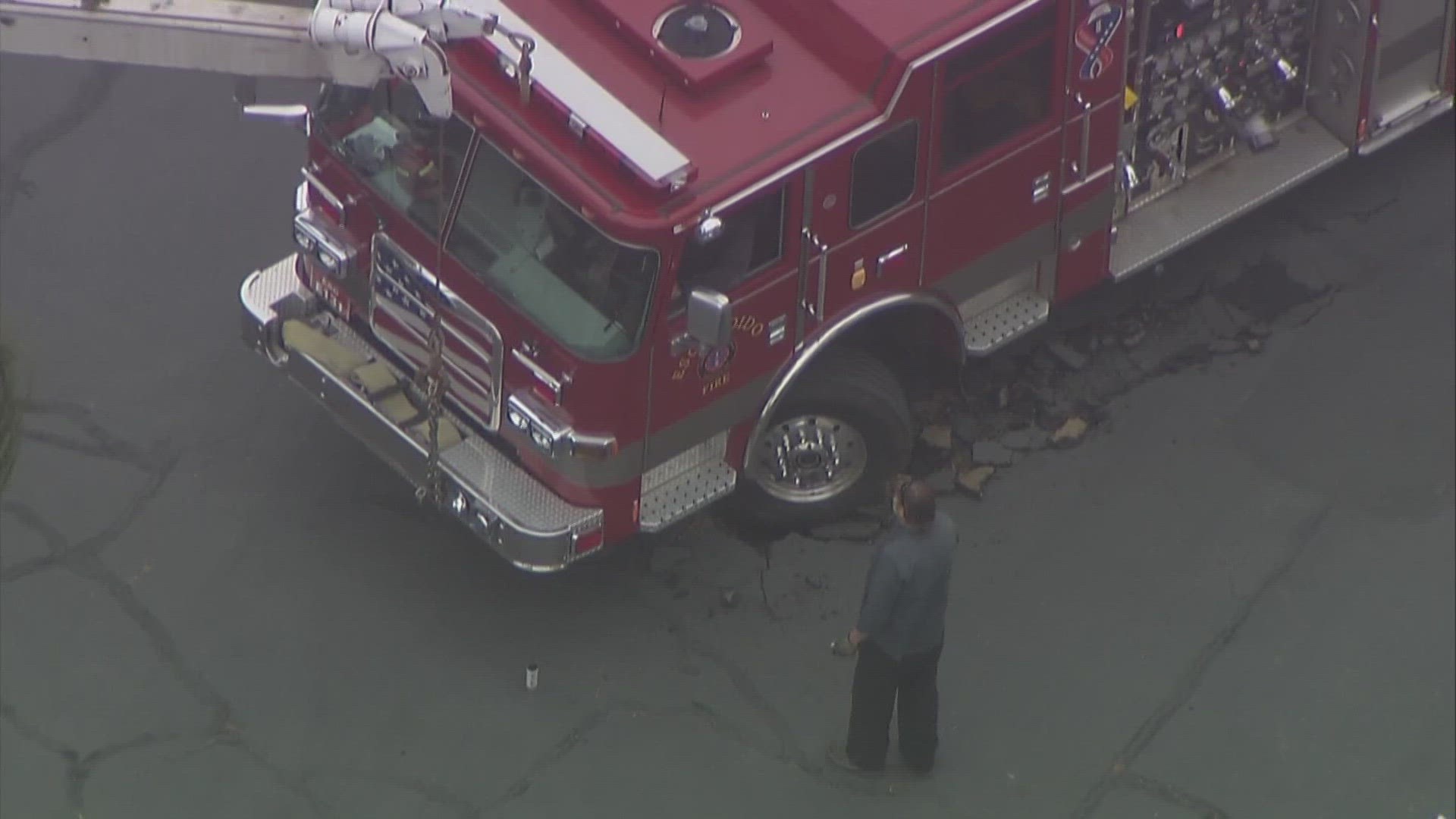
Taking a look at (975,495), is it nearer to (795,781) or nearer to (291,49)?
(795,781)

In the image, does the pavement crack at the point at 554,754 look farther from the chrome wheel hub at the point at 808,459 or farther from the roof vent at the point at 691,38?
the roof vent at the point at 691,38

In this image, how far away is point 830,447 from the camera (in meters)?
9.55

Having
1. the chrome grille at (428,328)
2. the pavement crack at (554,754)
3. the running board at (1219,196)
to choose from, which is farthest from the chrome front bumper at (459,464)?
the running board at (1219,196)

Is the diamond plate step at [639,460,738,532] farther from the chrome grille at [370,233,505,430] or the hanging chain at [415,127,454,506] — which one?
the hanging chain at [415,127,454,506]

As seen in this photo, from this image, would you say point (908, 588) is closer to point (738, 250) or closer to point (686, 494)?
point (686, 494)

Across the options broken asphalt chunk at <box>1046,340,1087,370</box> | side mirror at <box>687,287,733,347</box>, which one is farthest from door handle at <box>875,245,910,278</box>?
broken asphalt chunk at <box>1046,340,1087,370</box>

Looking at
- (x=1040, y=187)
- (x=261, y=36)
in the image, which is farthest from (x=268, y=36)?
(x=1040, y=187)

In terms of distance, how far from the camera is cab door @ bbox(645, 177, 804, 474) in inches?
337

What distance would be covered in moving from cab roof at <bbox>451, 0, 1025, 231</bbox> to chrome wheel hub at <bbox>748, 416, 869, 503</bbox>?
1.37 meters

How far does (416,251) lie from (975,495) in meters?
2.69

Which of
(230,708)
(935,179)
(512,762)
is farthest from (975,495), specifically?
(230,708)

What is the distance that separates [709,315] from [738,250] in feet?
1.62

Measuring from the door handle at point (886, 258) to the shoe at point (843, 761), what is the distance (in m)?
1.86

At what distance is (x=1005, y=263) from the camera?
31.6 feet
